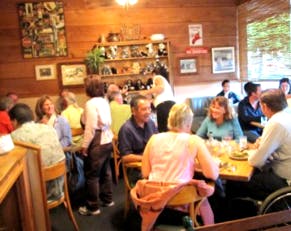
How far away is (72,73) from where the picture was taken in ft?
18.9

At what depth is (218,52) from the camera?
615 cm

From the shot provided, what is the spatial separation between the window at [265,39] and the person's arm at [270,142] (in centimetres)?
302

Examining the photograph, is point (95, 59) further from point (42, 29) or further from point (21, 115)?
point (21, 115)

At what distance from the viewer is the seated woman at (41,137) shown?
2.55 metres

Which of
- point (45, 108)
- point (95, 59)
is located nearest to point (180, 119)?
point (45, 108)

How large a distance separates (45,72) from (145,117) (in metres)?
3.47

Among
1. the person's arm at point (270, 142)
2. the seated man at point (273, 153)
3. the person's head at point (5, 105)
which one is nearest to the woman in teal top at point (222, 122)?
the seated man at point (273, 153)

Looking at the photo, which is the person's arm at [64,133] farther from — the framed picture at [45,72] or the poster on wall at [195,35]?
the poster on wall at [195,35]

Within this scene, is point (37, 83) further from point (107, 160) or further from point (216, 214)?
point (216, 214)

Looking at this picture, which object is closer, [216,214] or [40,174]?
[40,174]

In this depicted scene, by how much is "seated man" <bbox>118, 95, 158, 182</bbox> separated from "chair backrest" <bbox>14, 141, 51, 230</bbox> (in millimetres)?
720

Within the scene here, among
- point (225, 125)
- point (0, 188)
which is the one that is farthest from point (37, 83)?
point (0, 188)

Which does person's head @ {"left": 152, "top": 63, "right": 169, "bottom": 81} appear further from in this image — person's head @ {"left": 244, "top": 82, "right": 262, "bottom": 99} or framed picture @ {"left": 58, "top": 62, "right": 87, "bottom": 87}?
person's head @ {"left": 244, "top": 82, "right": 262, "bottom": 99}

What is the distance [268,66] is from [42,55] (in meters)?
3.86
